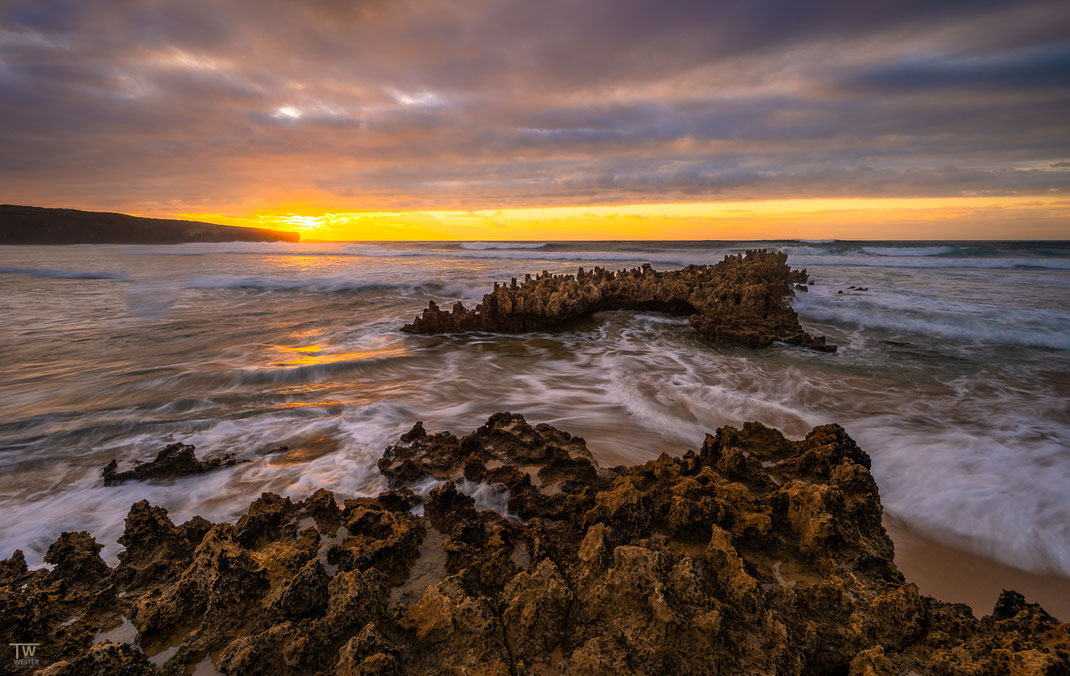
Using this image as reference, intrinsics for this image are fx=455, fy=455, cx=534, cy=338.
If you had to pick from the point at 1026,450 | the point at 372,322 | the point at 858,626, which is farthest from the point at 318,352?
the point at 1026,450

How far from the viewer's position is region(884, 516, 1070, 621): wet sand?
2.26m

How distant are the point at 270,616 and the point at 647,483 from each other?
6.05 ft

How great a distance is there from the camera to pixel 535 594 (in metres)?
1.73

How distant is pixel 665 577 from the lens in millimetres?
1713

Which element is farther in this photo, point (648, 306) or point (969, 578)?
point (648, 306)

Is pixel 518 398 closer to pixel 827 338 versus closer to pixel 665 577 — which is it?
pixel 665 577

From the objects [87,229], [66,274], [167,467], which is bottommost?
[167,467]

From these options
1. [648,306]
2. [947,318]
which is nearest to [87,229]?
[648,306]

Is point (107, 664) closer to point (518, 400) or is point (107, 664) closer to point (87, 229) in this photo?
point (518, 400)

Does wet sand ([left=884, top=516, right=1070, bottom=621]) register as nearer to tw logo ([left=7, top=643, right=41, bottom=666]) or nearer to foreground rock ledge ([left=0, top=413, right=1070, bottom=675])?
foreground rock ledge ([left=0, top=413, right=1070, bottom=675])

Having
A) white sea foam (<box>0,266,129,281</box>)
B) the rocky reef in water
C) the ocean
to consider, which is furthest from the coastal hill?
the rocky reef in water

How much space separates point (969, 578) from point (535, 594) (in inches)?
96.2

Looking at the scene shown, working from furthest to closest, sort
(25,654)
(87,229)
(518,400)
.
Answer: (87,229) → (518,400) → (25,654)

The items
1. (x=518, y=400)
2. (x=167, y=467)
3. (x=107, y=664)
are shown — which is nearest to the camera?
Result: (x=107, y=664)
